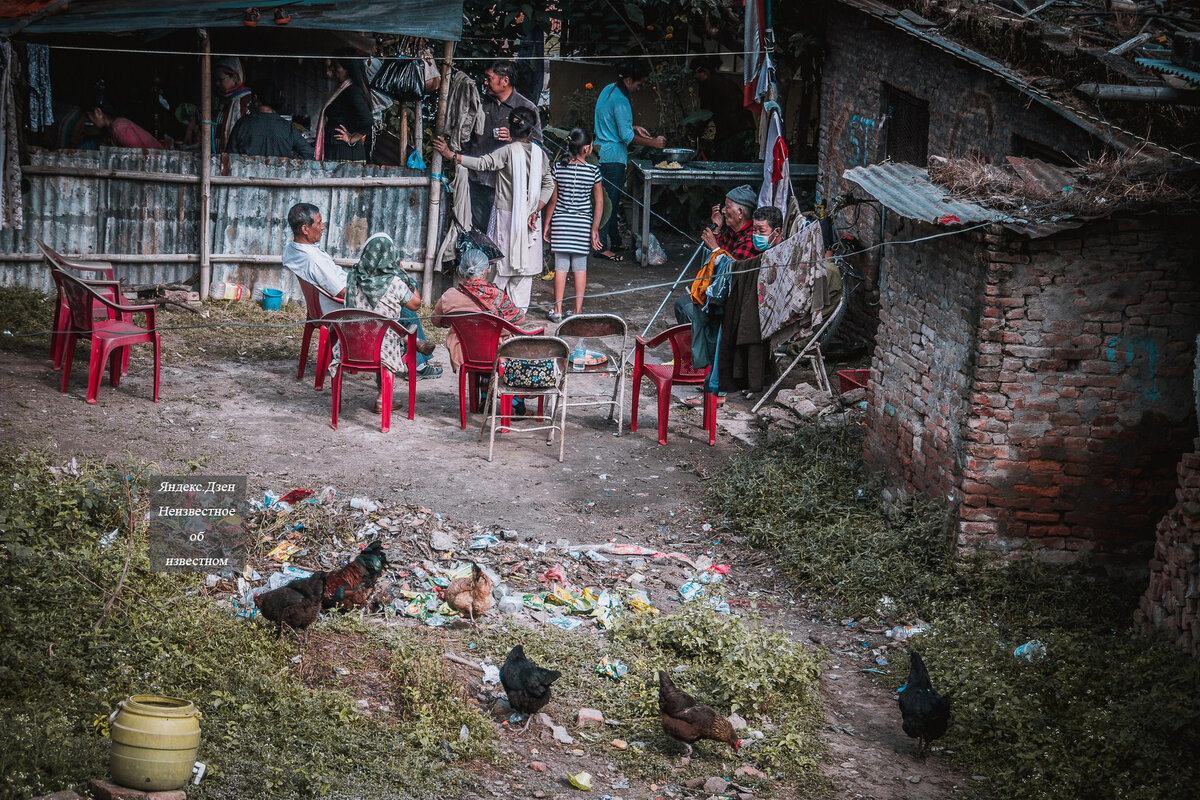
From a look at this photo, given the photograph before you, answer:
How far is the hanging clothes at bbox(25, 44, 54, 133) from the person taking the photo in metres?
11.2

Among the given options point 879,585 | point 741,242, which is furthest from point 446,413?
point 879,585

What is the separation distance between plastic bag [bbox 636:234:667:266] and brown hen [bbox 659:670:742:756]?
32.2 feet

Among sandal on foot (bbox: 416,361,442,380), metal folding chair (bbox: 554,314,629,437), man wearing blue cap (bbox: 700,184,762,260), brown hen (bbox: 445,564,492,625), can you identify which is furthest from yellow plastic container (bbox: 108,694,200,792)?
sandal on foot (bbox: 416,361,442,380)

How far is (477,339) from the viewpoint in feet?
30.0

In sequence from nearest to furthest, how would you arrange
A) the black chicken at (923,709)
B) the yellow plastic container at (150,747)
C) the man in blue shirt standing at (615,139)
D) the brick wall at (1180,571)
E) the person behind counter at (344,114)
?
1. the yellow plastic container at (150,747)
2. the black chicken at (923,709)
3. the brick wall at (1180,571)
4. the person behind counter at (344,114)
5. the man in blue shirt standing at (615,139)

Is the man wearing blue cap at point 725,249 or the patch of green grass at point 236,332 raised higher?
the man wearing blue cap at point 725,249

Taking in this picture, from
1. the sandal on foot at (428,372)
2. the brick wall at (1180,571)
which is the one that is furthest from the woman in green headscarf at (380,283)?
the brick wall at (1180,571)

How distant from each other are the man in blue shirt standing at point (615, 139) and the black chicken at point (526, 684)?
9.46 m

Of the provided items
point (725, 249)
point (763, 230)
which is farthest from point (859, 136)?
point (725, 249)

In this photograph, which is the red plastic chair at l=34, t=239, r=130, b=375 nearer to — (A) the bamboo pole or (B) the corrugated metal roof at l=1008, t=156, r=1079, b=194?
(A) the bamboo pole

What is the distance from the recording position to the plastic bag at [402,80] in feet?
39.2

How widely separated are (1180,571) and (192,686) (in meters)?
4.95

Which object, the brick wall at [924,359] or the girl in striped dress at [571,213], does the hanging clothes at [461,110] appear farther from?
the brick wall at [924,359]

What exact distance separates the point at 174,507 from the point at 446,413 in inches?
162
